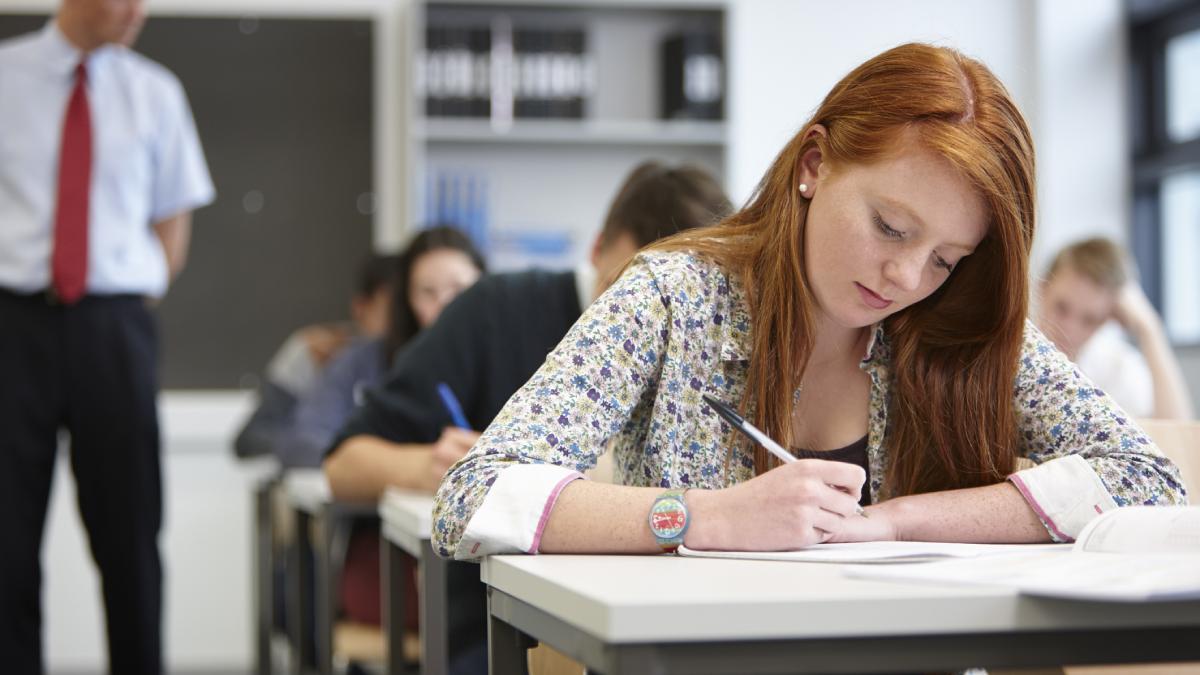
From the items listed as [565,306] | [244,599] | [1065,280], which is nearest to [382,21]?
[244,599]

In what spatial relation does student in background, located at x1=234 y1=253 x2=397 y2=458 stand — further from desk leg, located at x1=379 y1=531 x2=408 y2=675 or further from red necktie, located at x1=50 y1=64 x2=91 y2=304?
desk leg, located at x1=379 y1=531 x2=408 y2=675

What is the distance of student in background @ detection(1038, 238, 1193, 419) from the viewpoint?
398 centimetres

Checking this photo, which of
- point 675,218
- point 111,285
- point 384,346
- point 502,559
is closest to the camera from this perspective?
point 502,559

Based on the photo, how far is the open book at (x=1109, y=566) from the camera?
0.91 metres

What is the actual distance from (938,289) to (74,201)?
6.75ft

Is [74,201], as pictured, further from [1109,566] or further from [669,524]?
[1109,566]

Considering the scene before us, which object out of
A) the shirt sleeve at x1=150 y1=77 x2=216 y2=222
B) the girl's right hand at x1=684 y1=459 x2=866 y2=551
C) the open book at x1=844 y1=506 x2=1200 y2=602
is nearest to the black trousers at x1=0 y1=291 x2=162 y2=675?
the shirt sleeve at x1=150 y1=77 x2=216 y2=222

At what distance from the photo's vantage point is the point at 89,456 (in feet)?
9.45

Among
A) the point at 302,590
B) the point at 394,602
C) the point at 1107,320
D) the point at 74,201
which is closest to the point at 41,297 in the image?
the point at 74,201

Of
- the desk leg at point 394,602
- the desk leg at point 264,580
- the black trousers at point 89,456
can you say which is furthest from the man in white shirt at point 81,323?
the desk leg at point 264,580

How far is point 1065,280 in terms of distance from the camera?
4012 millimetres

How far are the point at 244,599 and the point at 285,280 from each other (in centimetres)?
123

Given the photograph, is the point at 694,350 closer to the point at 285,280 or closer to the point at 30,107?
the point at 30,107

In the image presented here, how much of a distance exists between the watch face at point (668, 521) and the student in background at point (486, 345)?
1.10 meters
